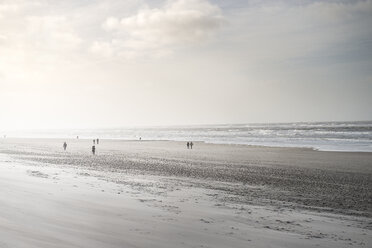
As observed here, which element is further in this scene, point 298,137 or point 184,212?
point 298,137

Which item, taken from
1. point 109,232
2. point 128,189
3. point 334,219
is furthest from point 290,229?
point 128,189

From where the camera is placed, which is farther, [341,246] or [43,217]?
[43,217]

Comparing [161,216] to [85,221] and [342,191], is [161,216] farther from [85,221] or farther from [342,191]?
[342,191]

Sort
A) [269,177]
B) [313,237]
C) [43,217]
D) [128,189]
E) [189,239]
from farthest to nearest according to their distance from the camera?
[269,177] → [128,189] → [43,217] → [313,237] → [189,239]

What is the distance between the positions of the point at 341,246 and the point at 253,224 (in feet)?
8.13

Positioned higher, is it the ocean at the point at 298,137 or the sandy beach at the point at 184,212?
the ocean at the point at 298,137

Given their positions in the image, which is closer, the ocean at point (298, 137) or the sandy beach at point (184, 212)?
the sandy beach at point (184, 212)

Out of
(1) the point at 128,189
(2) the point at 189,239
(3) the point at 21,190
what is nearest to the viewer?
(2) the point at 189,239

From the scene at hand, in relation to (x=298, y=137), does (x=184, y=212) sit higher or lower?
lower

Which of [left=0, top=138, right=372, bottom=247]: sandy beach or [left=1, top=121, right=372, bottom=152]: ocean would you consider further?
[left=1, top=121, right=372, bottom=152]: ocean

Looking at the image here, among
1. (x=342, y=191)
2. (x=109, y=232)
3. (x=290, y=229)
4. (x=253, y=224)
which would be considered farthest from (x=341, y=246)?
(x=342, y=191)

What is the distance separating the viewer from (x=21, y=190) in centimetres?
1330

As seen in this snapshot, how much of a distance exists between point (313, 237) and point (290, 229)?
0.81 meters

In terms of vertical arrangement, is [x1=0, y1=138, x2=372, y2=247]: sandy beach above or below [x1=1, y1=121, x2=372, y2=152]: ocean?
below
